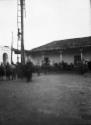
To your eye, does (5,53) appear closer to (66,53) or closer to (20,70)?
(66,53)

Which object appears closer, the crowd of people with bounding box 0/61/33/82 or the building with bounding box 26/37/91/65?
the crowd of people with bounding box 0/61/33/82

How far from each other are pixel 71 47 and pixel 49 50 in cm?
353

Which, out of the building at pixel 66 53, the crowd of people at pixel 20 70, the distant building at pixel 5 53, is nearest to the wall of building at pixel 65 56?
the building at pixel 66 53

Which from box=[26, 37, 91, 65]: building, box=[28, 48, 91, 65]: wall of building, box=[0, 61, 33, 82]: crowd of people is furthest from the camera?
box=[28, 48, 91, 65]: wall of building

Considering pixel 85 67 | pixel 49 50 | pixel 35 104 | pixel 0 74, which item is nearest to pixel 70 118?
pixel 35 104

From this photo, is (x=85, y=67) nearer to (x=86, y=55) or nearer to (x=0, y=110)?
(x=86, y=55)

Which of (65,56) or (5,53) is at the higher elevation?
(5,53)

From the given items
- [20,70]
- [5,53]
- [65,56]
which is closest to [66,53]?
[65,56]

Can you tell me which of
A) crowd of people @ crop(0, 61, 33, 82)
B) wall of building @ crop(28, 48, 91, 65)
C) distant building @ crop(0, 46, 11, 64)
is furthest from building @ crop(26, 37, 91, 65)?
crowd of people @ crop(0, 61, 33, 82)

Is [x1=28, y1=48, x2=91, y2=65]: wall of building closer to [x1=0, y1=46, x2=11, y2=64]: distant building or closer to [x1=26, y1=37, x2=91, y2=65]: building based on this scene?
[x1=26, y1=37, x2=91, y2=65]: building

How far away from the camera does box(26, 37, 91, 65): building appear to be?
2016cm

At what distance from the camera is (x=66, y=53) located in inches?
878

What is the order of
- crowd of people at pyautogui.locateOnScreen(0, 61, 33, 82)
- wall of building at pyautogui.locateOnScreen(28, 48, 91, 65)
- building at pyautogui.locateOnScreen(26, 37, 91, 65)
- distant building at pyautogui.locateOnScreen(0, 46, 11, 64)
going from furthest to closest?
distant building at pyautogui.locateOnScreen(0, 46, 11, 64), wall of building at pyautogui.locateOnScreen(28, 48, 91, 65), building at pyautogui.locateOnScreen(26, 37, 91, 65), crowd of people at pyautogui.locateOnScreen(0, 61, 33, 82)

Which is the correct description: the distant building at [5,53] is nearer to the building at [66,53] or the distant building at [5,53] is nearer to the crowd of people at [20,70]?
the building at [66,53]
